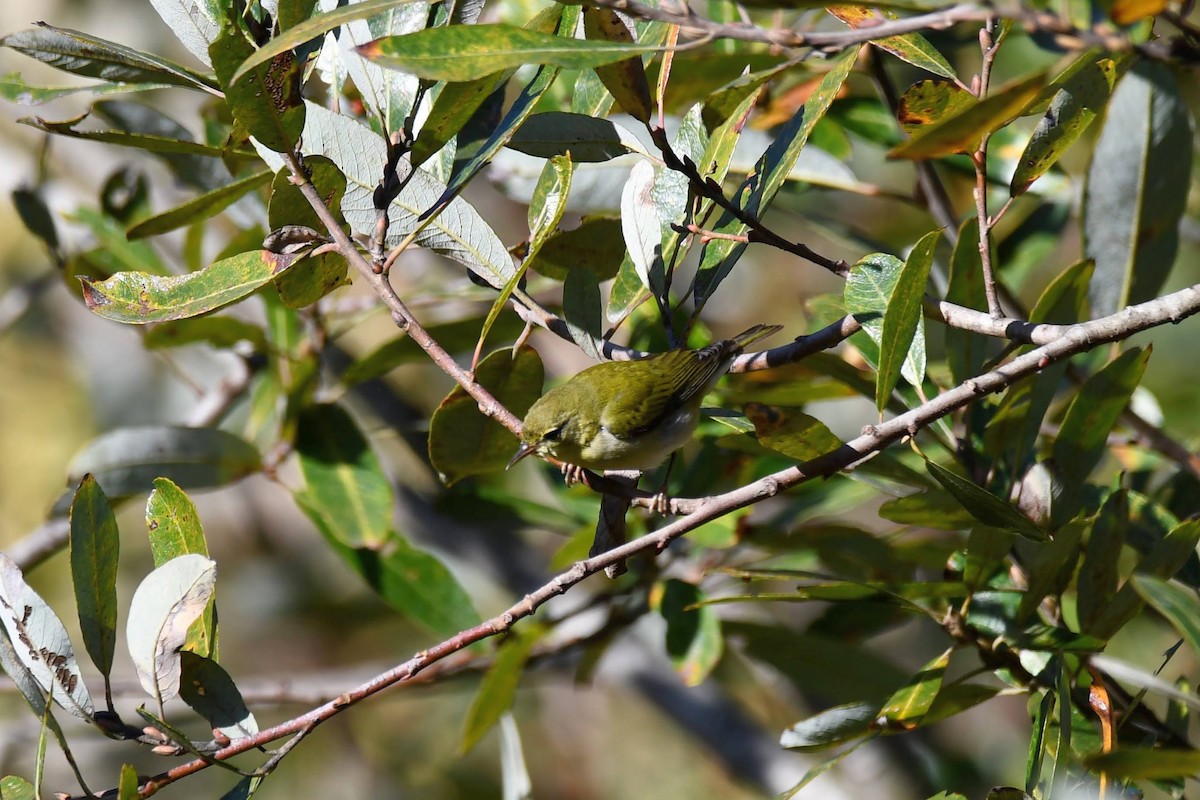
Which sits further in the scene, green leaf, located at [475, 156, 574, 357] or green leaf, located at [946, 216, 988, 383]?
green leaf, located at [946, 216, 988, 383]

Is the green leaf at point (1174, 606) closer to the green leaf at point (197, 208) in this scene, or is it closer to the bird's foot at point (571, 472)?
the bird's foot at point (571, 472)

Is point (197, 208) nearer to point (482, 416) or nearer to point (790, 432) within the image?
point (482, 416)

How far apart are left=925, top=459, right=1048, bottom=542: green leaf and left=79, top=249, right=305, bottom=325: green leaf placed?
100 cm

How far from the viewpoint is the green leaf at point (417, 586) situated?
8.32 ft

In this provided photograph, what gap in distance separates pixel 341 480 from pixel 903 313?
1.57 metres

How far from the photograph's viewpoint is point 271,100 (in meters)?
1.37

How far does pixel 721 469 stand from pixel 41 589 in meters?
3.85

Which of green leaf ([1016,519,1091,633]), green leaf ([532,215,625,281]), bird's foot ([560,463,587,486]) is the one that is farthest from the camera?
bird's foot ([560,463,587,486])

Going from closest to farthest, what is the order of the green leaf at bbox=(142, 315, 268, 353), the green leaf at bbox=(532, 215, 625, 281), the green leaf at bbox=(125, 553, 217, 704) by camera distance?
the green leaf at bbox=(125, 553, 217, 704) < the green leaf at bbox=(532, 215, 625, 281) < the green leaf at bbox=(142, 315, 268, 353)

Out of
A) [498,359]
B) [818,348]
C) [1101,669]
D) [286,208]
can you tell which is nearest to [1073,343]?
[818,348]

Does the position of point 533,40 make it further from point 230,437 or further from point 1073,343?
point 230,437

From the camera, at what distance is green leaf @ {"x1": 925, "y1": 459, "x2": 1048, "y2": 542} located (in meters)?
1.41

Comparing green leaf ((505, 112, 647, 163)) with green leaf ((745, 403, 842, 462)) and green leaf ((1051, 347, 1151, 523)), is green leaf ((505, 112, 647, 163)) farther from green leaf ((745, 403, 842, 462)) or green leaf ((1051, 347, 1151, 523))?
green leaf ((1051, 347, 1151, 523))

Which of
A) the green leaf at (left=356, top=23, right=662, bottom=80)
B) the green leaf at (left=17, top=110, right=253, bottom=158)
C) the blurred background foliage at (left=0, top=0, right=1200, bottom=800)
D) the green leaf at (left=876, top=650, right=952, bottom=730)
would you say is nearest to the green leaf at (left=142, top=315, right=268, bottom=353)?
the blurred background foliage at (left=0, top=0, right=1200, bottom=800)
